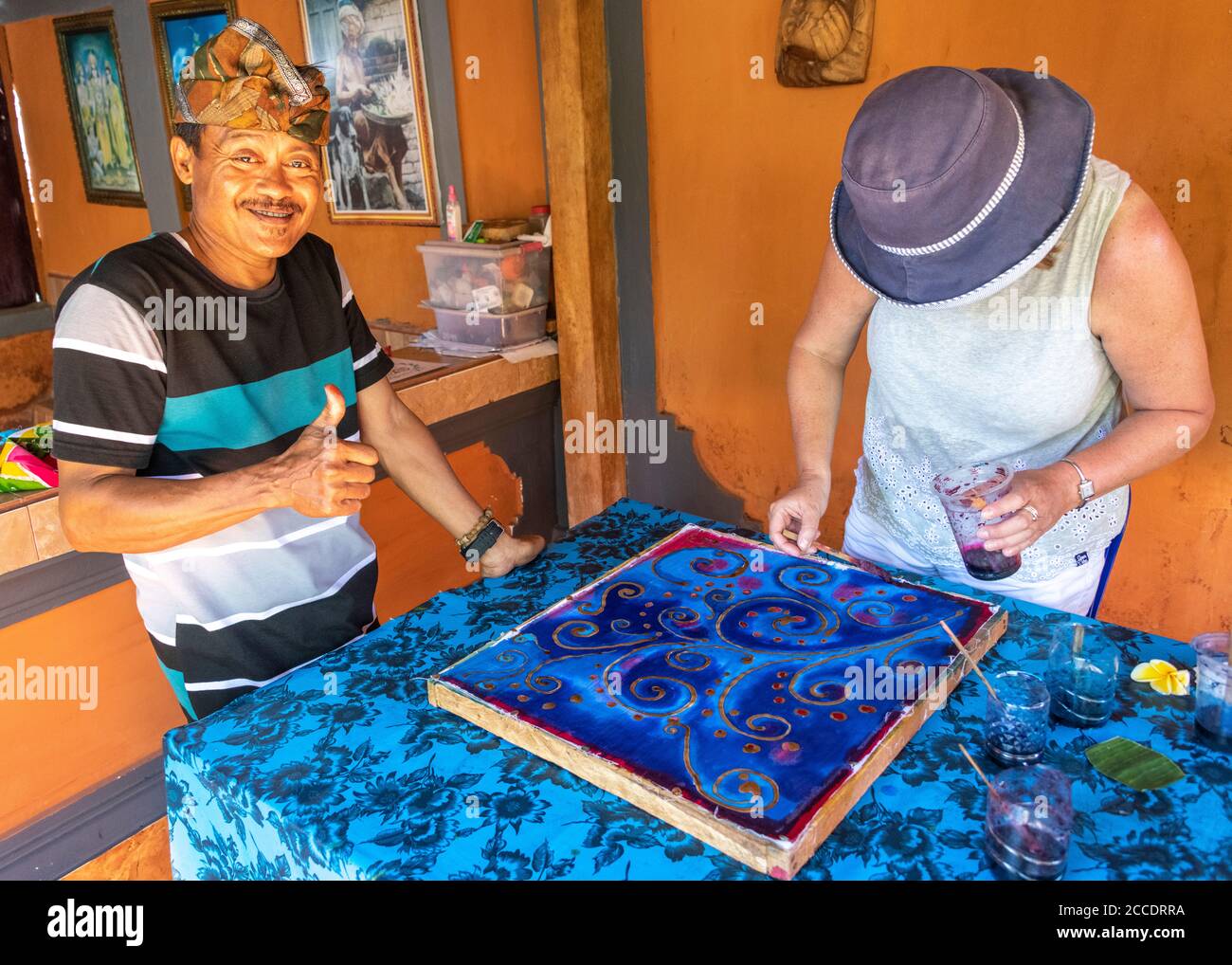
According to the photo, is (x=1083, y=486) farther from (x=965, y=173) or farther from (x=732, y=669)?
(x=732, y=669)

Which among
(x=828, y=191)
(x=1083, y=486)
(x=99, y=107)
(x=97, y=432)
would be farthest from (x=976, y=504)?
(x=99, y=107)

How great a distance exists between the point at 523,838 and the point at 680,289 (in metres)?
2.62

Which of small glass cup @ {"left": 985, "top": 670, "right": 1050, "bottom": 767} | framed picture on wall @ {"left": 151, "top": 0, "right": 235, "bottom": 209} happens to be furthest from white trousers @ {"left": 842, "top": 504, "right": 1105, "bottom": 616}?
framed picture on wall @ {"left": 151, "top": 0, "right": 235, "bottom": 209}

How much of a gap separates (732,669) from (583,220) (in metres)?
2.33

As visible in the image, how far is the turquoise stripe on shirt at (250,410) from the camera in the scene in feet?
5.21

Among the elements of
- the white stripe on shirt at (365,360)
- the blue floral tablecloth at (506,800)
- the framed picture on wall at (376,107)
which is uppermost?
the framed picture on wall at (376,107)

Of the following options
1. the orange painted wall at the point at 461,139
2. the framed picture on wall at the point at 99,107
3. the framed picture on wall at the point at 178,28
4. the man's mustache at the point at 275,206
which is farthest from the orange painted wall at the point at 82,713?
the framed picture on wall at the point at 99,107

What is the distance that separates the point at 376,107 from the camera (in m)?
3.89

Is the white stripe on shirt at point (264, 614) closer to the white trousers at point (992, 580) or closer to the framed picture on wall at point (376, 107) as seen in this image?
the white trousers at point (992, 580)

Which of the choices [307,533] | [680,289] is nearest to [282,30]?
[680,289]

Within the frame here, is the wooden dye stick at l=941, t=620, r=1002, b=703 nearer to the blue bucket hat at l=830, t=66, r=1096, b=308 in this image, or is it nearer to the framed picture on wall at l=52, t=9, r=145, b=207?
the blue bucket hat at l=830, t=66, r=1096, b=308

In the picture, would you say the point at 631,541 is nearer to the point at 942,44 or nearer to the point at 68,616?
the point at 68,616

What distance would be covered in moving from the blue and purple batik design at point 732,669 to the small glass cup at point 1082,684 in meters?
0.14
